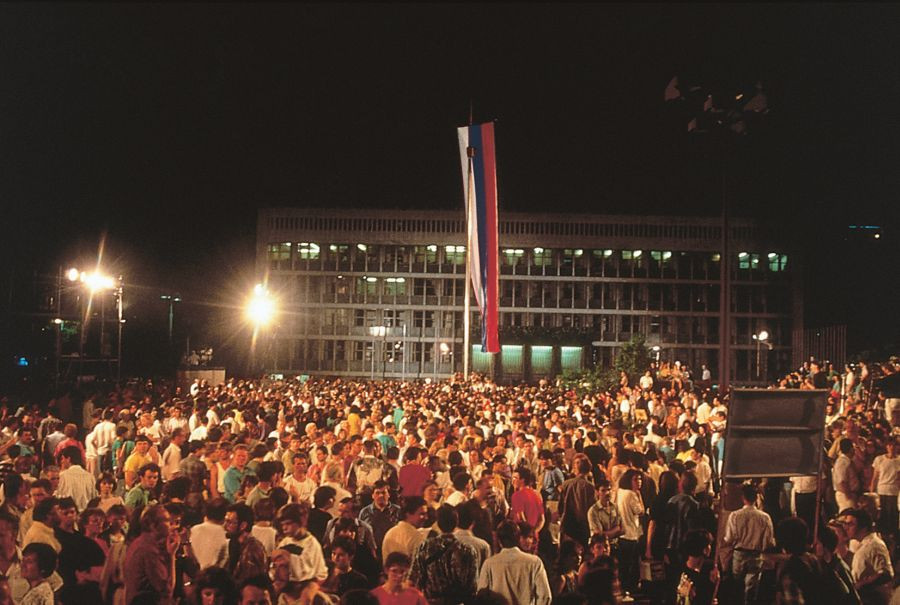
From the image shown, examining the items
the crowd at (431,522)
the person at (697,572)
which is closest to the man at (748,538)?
the crowd at (431,522)

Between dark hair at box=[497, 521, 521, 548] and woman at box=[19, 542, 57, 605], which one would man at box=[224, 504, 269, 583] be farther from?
dark hair at box=[497, 521, 521, 548]

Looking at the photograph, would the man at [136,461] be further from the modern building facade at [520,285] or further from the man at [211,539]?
the modern building facade at [520,285]

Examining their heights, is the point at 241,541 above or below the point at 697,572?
above

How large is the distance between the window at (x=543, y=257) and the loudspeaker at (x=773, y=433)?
6139 centimetres

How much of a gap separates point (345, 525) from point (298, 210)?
62199 mm

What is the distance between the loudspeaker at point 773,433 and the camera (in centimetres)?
566

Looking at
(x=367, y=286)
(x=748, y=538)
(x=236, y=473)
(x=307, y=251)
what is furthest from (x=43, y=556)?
(x=307, y=251)

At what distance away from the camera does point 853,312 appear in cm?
3725

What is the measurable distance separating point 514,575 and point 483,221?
16013 mm

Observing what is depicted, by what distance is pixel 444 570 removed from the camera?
5.85m

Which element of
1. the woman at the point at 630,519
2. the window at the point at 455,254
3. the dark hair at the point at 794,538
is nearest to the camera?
the dark hair at the point at 794,538

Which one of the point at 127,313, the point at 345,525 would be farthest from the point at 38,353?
the point at 345,525

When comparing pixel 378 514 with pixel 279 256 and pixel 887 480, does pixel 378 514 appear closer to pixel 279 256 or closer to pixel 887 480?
pixel 887 480

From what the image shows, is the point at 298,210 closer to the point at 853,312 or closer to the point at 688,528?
the point at 853,312
